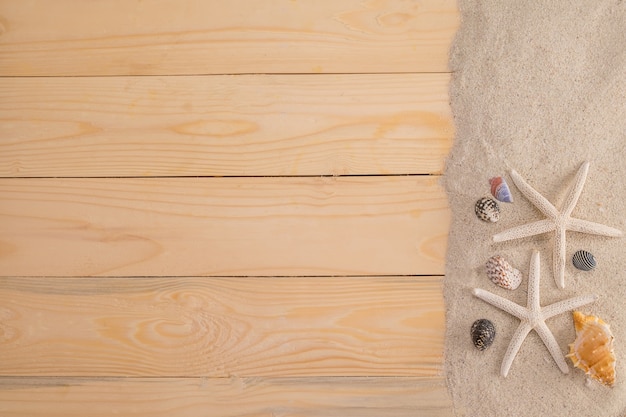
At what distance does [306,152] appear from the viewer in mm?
1295

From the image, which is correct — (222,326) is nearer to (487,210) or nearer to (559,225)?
(487,210)

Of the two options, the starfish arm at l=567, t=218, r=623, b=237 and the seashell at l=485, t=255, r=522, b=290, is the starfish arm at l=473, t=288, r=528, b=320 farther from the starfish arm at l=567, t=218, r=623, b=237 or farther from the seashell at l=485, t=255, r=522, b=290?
the starfish arm at l=567, t=218, r=623, b=237

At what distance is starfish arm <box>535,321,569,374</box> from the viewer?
4.00 ft

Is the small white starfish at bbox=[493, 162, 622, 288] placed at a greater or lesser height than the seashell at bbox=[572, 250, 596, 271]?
greater

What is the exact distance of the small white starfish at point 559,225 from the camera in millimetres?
1215

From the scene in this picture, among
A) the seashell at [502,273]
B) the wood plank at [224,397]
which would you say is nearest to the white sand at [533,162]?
the seashell at [502,273]

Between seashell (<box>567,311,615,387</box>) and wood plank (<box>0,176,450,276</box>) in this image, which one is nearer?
seashell (<box>567,311,615,387</box>)

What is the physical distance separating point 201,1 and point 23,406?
1.01 metres

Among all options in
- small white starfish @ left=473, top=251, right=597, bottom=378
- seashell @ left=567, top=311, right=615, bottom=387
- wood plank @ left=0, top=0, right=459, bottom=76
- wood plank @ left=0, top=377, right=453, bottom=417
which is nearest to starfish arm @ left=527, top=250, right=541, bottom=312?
small white starfish @ left=473, top=251, right=597, bottom=378

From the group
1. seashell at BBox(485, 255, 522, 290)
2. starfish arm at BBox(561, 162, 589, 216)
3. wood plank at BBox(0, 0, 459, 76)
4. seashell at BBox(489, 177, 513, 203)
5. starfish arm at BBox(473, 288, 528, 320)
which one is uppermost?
wood plank at BBox(0, 0, 459, 76)

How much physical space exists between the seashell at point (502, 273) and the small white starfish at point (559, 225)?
5 centimetres

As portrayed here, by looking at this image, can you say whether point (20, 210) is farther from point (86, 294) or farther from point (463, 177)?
point (463, 177)

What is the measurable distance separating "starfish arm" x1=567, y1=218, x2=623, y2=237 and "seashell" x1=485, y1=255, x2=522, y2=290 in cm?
15

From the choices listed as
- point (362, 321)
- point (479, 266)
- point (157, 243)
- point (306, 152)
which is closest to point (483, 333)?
point (479, 266)
